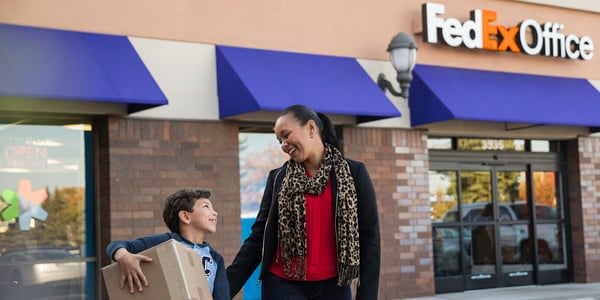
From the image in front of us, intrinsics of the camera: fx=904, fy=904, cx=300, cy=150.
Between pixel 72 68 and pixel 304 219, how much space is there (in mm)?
5292

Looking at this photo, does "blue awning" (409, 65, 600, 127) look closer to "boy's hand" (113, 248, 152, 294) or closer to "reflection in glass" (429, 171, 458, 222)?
"reflection in glass" (429, 171, 458, 222)

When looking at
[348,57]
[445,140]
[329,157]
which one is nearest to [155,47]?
[348,57]

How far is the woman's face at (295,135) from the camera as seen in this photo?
173 inches

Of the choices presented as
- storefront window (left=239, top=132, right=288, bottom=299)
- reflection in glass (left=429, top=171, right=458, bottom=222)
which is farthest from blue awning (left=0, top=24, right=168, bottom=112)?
reflection in glass (left=429, top=171, right=458, bottom=222)

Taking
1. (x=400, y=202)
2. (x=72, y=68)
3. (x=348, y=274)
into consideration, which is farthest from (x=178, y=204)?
(x=400, y=202)

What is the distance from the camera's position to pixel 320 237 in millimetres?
4422

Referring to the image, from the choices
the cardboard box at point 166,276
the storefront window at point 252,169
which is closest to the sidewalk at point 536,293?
the storefront window at point 252,169

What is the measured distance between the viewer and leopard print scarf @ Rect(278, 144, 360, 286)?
4332mm

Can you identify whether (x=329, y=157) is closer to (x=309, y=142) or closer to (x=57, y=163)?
(x=309, y=142)

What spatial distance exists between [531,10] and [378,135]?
11.6ft

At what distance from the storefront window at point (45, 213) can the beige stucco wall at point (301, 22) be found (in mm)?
1235

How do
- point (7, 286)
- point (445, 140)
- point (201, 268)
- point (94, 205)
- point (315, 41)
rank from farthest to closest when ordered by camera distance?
point (445, 140) < point (315, 41) < point (94, 205) < point (7, 286) < point (201, 268)

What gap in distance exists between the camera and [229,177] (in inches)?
421

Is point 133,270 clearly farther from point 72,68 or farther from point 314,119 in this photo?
point 72,68
